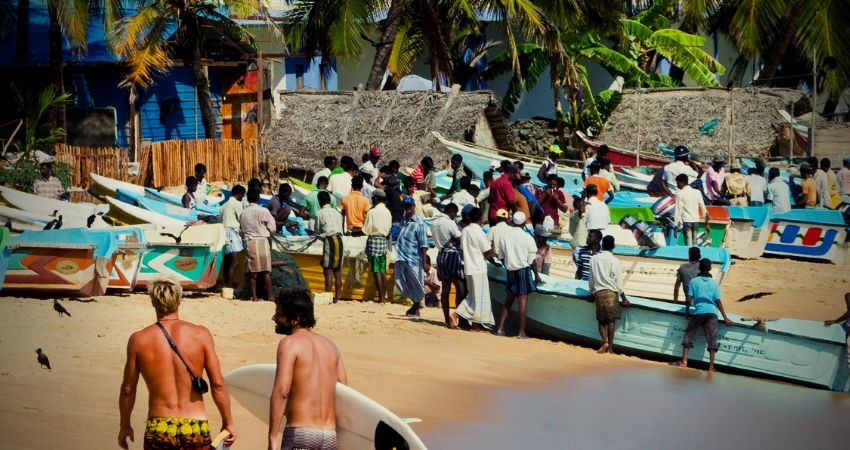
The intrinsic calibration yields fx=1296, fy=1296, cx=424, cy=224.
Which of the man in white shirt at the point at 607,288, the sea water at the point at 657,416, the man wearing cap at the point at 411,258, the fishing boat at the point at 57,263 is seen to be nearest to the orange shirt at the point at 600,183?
the man wearing cap at the point at 411,258

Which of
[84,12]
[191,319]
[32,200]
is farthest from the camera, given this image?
[84,12]

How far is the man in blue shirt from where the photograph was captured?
13.4 meters

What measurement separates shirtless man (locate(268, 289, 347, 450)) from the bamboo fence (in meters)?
18.9

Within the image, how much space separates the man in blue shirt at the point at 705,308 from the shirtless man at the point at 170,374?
25.2 feet

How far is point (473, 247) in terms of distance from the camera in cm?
1455

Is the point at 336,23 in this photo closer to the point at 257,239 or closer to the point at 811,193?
the point at 811,193

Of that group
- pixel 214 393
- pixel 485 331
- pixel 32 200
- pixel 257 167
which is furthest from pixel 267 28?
pixel 214 393

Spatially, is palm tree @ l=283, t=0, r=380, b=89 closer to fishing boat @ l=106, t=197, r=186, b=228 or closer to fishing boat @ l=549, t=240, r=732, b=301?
fishing boat @ l=106, t=197, r=186, b=228

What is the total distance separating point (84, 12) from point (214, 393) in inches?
773

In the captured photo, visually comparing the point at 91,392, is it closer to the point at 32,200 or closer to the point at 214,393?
the point at 214,393

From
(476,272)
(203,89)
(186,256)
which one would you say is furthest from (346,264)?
(203,89)

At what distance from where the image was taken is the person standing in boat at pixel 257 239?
15.8 meters

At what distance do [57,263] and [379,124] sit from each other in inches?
449

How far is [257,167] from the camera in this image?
86.0ft
